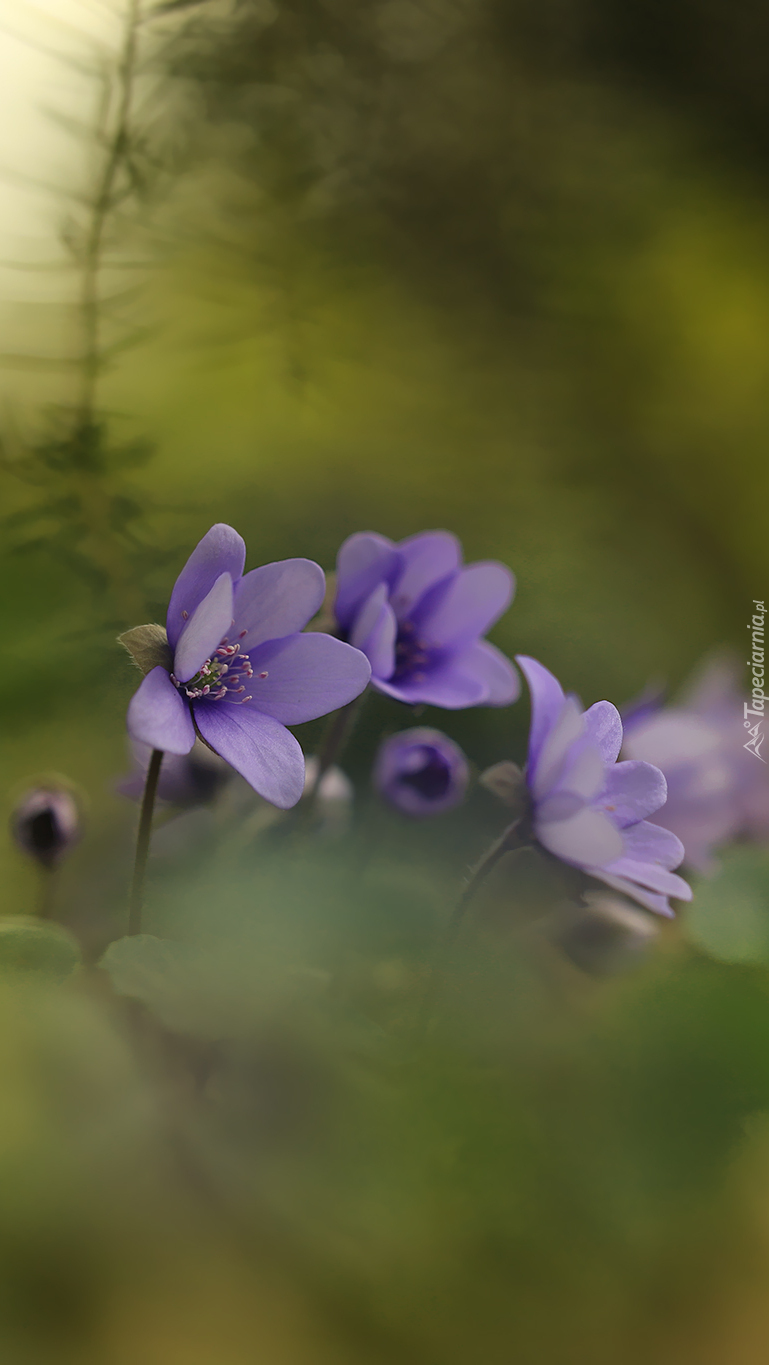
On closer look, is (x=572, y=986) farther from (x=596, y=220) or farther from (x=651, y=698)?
(x=596, y=220)

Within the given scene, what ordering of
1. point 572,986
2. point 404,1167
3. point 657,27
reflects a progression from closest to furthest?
1. point 404,1167
2. point 572,986
3. point 657,27

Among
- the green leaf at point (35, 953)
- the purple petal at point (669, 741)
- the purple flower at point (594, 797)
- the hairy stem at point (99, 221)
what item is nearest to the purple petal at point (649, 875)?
the purple flower at point (594, 797)

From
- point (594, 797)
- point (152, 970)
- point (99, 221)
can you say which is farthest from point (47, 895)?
point (99, 221)

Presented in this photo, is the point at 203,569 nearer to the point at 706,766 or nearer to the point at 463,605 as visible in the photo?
the point at 463,605

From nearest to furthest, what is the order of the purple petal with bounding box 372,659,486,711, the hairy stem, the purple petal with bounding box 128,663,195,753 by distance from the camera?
1. the purple petal with bounding box 128,663,195,753
2. the purple petal with bounding box 372,659,486,711
3. the hairy stem

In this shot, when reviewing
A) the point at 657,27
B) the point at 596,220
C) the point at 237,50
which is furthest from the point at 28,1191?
the point at 657,27

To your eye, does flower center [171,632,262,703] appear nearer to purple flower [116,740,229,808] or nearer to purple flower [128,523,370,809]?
purple flower [128,523,370,809]

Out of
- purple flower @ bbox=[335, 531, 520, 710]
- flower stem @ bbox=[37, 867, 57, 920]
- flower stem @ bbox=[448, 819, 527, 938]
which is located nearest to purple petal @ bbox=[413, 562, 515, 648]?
purple flower @ bbox=[335, 531, 520, 710]
